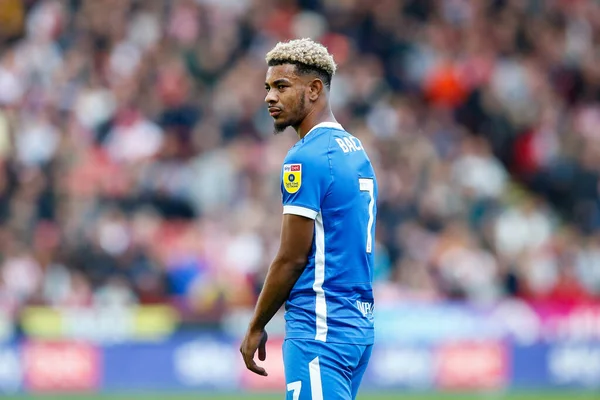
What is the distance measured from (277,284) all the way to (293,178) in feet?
1.63

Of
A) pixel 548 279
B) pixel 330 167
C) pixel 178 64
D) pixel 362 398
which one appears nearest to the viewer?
pixel 330 167

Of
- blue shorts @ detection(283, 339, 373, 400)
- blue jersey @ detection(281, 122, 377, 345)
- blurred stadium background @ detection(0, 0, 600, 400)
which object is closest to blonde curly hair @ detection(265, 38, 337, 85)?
blue jersey @ detection(281, 122, 377, 345)

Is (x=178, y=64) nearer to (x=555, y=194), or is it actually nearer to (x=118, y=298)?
(x=118, y=298)

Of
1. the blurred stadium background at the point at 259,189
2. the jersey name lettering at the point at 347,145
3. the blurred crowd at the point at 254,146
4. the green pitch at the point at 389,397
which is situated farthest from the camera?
the blurred crowd at the point at 254,146

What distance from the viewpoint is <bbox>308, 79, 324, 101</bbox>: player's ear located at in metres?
5.61

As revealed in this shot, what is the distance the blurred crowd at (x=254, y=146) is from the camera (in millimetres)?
14703

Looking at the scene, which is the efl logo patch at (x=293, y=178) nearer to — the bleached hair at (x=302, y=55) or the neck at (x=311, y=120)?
the neck at (x=311, y=120)

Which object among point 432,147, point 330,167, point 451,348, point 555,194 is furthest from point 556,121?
point 330,167

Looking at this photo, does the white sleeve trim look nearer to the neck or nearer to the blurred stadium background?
the neck

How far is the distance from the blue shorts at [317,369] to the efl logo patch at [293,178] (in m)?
0.72

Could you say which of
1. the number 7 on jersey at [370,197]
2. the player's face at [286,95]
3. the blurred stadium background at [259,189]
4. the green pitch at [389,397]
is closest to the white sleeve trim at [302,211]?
the number 7 on jersey at [370,197]

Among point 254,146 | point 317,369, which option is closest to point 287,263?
point 317,369

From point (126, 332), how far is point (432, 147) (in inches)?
221

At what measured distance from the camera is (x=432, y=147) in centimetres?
1702
